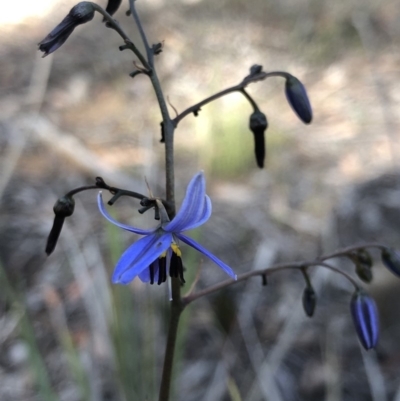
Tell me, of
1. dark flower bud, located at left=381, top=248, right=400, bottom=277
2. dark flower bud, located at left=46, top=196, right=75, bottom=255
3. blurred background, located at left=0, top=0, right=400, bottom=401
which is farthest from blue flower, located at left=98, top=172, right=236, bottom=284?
dark flower bud, located at left=381, top=248, right=400, bottom=277

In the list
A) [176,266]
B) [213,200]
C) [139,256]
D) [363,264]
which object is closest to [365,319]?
[363,264]

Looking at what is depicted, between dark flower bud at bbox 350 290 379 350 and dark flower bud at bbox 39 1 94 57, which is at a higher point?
A: dark flower bud at bbox 39 1 94 57

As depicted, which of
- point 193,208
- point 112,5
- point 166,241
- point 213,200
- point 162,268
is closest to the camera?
point 193,208

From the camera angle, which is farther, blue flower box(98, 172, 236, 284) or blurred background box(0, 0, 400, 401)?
blurred background box(0, 0, 400, 401)

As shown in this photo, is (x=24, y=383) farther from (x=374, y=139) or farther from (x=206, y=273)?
(x=374, y=139)

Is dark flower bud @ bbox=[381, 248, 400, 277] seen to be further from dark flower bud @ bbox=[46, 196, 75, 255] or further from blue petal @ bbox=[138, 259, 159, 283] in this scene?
dark flower bud @ bbox=[46, 196, 75, 255]

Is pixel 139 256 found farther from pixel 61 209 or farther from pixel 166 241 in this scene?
pixel 61 209

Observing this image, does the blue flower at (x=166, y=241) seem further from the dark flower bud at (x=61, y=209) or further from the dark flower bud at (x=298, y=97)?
the dark flower bud at (x=298, y=97)
